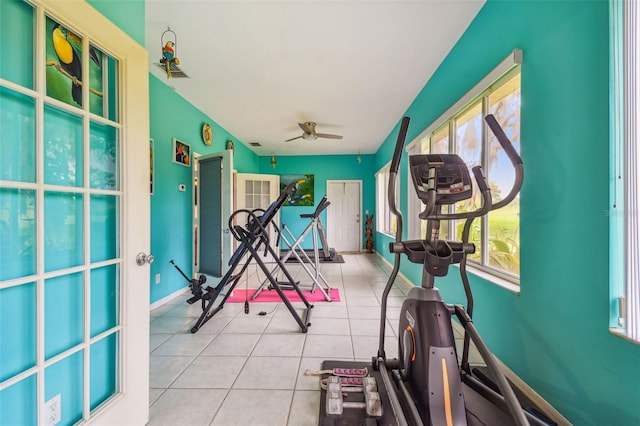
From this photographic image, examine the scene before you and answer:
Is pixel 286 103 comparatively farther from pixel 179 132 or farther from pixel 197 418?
pixel 197 418

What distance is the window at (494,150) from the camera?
5.51 ft

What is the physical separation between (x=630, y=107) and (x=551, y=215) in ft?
1.86

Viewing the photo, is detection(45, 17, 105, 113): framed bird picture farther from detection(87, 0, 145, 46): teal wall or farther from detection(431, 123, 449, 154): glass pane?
detection(431, 123, 449, 154): glass pane

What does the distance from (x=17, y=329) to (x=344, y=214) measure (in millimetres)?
6517

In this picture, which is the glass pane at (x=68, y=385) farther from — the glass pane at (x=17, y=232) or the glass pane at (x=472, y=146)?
the glass pane at (x=472, y=146)

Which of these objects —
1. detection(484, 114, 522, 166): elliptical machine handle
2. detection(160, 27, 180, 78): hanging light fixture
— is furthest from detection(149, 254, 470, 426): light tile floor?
detection(160, 27, 180, 78): hanging light fixture

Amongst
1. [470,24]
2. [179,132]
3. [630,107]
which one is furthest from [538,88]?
[179,132]

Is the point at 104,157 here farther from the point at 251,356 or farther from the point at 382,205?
the point at 382,205

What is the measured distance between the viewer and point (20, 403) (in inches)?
34.4

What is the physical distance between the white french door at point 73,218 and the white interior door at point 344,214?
5.92 meters

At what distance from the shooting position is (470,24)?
6.61 ft

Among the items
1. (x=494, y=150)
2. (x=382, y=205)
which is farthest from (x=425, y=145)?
(x=382, y=205)

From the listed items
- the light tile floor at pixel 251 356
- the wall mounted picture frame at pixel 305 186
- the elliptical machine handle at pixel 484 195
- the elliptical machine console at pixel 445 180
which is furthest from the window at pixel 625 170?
the wall mounted picture frame at pixel 305 186

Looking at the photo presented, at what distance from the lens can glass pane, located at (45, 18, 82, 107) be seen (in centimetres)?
96
